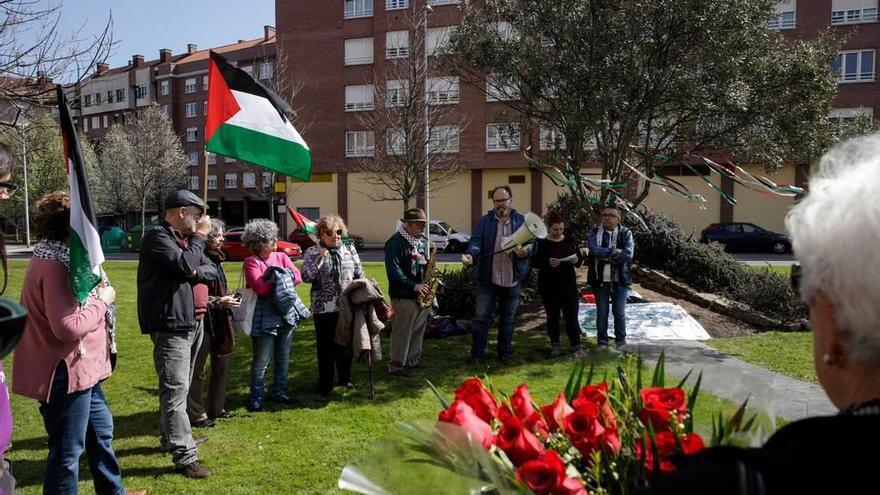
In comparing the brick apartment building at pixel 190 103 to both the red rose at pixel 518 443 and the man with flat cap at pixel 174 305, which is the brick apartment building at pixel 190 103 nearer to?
the man with flat cap at pixel 174 305

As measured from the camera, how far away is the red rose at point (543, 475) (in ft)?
4.71

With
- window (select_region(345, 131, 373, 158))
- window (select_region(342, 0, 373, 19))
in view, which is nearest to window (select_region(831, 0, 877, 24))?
window (select_region(342, 0, 373, 19))

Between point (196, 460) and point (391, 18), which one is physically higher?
point (391, 18)

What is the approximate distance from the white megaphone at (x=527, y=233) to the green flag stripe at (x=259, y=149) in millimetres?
2529

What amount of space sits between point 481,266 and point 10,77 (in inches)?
226

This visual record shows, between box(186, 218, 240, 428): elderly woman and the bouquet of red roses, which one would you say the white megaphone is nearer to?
box(186, 218, 240, 428): elderly woman

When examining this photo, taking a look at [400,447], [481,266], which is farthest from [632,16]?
[400,447]

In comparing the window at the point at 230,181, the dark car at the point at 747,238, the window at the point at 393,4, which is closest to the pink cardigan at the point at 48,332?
the dark car at the point at 747,238

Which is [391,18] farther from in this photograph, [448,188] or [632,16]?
[632,16]

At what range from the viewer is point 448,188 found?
36438 millimetres

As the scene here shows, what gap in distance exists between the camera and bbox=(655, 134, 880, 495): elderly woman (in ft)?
3.19

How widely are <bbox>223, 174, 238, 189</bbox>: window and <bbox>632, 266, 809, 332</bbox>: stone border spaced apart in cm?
4600

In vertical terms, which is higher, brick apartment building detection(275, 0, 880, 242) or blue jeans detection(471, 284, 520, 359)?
brick apartment building detection(275, 0, 880, 242)

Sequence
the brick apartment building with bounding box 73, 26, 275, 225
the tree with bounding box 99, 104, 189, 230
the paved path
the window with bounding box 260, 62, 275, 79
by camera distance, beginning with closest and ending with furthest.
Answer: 1. the paved path
2. the window with bounding box 260, 62, 275, 79
3. the tree with bounding box 99, 104, 189, 230
4. the brick apartment building with bounding box 73, 26, 275, 225
